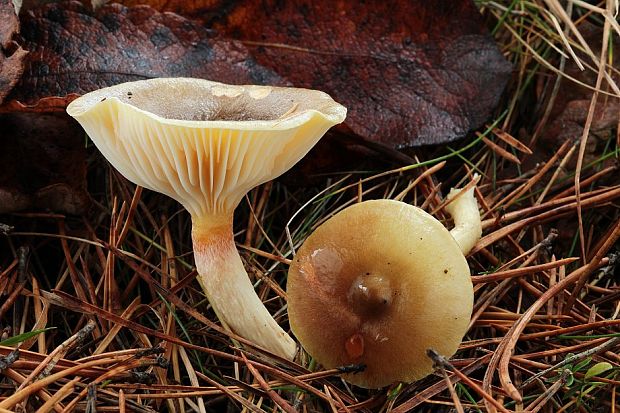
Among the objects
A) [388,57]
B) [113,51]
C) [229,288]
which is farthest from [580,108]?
[113,51]

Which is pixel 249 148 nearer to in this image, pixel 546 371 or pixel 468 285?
pixel 468 285

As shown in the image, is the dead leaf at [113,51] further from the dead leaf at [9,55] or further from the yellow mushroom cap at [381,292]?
the yellow mushroom cap at [381,292]

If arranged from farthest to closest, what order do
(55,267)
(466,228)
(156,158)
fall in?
1. (55,267)
2. (466,228)
3. (156,158)

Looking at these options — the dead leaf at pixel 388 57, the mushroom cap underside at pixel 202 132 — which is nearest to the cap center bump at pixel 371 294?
the mushroom cap underside at pixel 202 132

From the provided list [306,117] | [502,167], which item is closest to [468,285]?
[306,117]

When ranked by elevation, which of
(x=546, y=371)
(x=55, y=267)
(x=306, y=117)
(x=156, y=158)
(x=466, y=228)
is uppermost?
(x=306, y=117)

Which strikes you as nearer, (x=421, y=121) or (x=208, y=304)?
(x=208, y=304)

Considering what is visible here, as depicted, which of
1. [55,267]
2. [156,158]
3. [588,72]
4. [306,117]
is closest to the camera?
[306,117]
